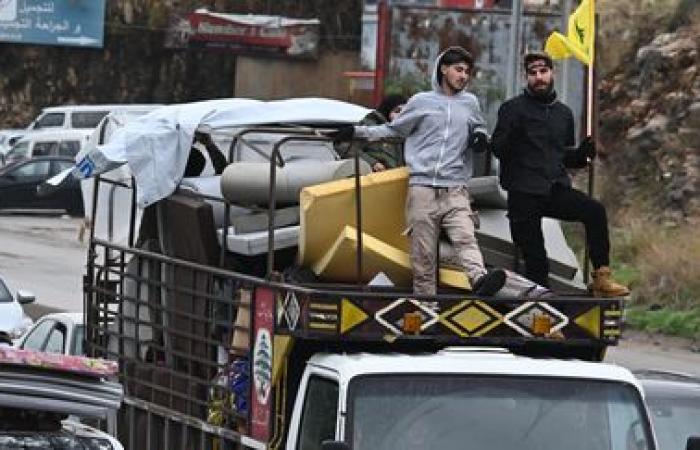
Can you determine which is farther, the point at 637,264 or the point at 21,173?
the point at 21,173

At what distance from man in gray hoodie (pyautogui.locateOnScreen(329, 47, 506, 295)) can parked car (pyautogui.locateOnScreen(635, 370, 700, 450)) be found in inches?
72.4

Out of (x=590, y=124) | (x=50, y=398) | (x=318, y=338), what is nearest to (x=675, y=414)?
(x=590, y=124)

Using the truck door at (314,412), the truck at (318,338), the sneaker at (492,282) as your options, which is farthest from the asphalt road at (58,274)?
the truck door at (314,412)

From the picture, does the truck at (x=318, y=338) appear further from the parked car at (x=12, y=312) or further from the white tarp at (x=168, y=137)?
the parked car at (x=12, y=312)

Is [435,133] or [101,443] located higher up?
[435,133]

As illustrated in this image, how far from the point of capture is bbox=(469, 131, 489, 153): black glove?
10.1 meters

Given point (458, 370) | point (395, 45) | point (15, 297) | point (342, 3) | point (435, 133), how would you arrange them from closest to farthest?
point (458, 370) → point (435, 133) → point (15, 297) → point (395, 45) → point (342, 3)

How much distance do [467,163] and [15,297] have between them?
13470 millimetres

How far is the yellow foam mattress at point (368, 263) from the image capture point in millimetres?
9750

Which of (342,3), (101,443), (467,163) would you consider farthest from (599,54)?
(101,443)

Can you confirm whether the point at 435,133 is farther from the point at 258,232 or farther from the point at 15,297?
the point at 15,297

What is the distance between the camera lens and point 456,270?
991 centimetres

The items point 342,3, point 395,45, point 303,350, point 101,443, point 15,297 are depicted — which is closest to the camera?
point 101,443

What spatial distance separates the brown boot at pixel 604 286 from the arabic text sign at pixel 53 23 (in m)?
55.1
